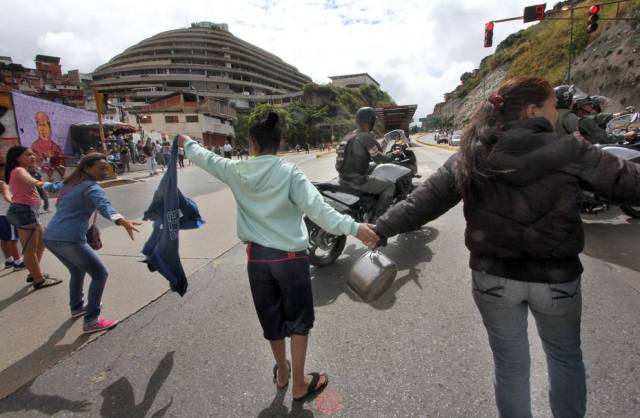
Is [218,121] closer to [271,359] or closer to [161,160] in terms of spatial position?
[161,160]

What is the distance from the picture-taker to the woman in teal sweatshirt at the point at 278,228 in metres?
1.92

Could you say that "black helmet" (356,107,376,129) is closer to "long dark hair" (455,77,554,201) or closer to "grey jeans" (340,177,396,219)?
"grey jeans" (340,177,396,219)

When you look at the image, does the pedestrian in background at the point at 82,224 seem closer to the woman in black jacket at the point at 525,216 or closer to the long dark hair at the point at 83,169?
the long dark hair at the point at 83,169

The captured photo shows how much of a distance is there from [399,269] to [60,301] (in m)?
3.72

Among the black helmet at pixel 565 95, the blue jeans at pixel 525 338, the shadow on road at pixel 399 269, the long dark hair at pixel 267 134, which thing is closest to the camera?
the blue jeans at pixel 525 338

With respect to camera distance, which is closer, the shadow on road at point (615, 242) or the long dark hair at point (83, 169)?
the long dark hair at point (83, 169)

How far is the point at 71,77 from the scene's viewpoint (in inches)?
3100

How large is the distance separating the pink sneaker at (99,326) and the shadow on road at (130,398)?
82cm

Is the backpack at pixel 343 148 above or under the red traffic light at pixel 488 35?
under

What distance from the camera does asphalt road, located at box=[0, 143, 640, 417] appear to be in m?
2.06

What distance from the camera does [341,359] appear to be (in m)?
2.48

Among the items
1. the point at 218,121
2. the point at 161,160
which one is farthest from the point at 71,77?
the point at 161,160

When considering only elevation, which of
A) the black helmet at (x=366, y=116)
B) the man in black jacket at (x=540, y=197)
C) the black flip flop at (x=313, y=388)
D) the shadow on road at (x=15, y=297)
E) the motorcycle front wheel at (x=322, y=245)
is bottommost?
the shadow on road at (x=15, y=297)

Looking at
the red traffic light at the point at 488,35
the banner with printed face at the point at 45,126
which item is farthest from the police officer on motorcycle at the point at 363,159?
the banner with printed face at the point at 45,126
